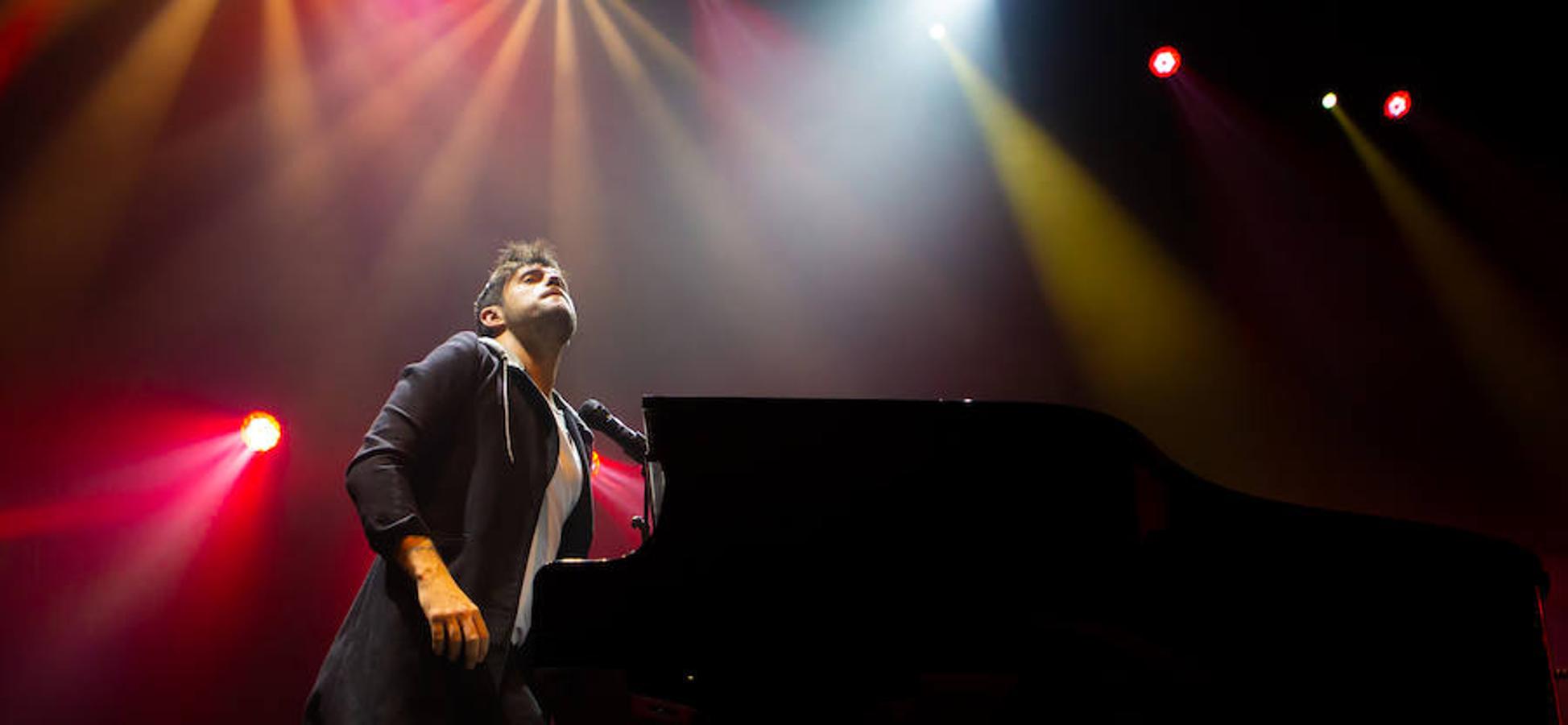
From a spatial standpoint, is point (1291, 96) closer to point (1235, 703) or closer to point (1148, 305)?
point (1148, 305)

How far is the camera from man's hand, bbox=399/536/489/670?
1821 mm

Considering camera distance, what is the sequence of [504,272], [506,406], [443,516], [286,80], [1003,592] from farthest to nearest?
[286,80] → [504,272] → [506,406] → [443,516] → [1003,592]

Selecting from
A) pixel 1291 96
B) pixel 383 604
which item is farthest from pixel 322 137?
pixel 1291 96

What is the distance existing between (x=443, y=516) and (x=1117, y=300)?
3.14m

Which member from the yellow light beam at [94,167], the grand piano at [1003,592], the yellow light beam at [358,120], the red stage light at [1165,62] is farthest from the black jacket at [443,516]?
the red stage light at [1165,62]

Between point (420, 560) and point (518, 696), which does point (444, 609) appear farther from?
point (518, 696)

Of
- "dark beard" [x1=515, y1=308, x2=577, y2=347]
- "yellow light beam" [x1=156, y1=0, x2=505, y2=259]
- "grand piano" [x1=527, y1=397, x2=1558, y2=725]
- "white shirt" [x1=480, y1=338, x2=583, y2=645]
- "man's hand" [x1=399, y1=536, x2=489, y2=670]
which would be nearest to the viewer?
"grand piano" [x1=527, y1=397, x2=1558, y2=725]

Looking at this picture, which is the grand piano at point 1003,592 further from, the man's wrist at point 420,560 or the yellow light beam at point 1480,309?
the yellow light beam at point 1480,309

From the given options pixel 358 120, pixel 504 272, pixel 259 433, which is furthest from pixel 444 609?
pixel 358 120

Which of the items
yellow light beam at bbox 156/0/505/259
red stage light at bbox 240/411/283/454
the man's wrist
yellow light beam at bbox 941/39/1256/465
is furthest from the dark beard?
yellow light beam at bbox 941/39/1256/465

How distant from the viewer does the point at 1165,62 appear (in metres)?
4.09

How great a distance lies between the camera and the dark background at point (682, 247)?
3.00 metres

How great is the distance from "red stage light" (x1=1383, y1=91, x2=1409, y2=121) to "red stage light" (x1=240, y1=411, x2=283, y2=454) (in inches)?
201

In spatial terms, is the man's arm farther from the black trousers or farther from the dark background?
the dark background
